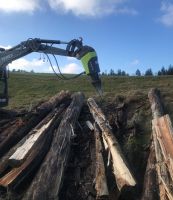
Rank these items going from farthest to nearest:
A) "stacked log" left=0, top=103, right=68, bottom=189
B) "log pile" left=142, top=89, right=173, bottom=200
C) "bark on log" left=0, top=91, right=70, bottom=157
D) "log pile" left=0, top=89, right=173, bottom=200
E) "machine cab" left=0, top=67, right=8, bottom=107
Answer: "machine cab" left=0, top=67, right=8, bottom=107 < "bark on log" left=0, top=91, right=70, bottom=157 < "stacked log" left=0, top=103, right=68, bottom=189 < "log pile" left=0, top=89, right=173, bottom=200 < "log pile" left=142, top=89, right=173, bottom=200

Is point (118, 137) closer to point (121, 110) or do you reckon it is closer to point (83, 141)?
point (83, 141)

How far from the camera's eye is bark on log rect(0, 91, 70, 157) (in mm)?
11078

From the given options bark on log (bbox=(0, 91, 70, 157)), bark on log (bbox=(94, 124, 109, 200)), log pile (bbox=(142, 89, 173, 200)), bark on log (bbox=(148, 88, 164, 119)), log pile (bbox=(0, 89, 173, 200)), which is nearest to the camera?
bark on log (bbox=(94, 124, 109, 200))

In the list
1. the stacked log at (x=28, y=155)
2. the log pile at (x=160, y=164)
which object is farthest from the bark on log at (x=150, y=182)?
the stacked log at (x=28, y=155)

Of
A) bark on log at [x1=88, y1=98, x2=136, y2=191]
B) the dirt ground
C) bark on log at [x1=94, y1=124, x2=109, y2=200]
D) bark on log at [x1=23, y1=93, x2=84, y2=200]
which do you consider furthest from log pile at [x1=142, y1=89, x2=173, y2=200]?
bark on log at [x1=23, y1=93, x2=84, y2=200]

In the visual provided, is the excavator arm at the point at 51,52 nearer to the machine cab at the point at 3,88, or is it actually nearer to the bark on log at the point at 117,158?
the machine cab at the point at 3,88

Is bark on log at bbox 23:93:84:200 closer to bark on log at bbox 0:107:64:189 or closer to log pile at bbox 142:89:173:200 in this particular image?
bark on log at bbox 0:107:64:189

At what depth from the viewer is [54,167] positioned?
29.9 feet

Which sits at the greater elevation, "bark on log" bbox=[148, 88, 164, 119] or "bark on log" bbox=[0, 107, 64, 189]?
"bark on log" bbox=[148, 88, 164, 119]

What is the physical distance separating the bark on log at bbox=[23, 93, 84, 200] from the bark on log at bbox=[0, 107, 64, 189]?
18 cm

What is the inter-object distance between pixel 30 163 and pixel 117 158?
5.73 ft

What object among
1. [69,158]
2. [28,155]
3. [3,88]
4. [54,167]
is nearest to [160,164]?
[54,167]

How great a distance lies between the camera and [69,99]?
15.2 metres

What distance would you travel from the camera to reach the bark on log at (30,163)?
28.2 feet
